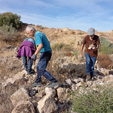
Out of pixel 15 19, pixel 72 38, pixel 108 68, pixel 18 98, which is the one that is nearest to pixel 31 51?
pixel 18 98

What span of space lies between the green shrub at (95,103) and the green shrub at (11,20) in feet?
58.6

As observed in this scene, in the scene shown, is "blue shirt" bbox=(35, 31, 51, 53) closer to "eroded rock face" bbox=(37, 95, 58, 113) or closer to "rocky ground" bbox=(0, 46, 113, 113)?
"rocky ground" bbox=(0, 46, 113, 113)

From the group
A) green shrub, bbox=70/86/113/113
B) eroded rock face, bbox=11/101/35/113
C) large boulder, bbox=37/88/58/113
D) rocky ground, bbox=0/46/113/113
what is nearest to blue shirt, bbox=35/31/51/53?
rocky ground, bbox=0/46/113/113

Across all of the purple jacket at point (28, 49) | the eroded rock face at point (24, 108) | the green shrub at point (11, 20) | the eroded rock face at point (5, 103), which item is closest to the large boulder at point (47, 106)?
the eroded rock face at point (24, 108)

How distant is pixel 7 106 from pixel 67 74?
2.35 meters

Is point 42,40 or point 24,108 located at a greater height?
point 42,40

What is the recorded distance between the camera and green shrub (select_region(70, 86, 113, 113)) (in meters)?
2.43

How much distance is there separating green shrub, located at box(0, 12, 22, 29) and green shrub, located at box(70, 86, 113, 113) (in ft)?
58.6

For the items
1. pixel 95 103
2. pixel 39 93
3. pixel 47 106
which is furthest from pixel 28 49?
pixel 95 103

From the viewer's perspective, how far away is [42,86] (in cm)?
409

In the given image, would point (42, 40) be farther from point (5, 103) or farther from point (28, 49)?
point (5, 103)

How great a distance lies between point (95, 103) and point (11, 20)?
1956 centimetres

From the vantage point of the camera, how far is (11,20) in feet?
66.2

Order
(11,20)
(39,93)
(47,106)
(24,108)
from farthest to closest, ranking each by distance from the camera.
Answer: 1. (11,20)
2. (39,93)
3. (47,106)
4. (24,108)
